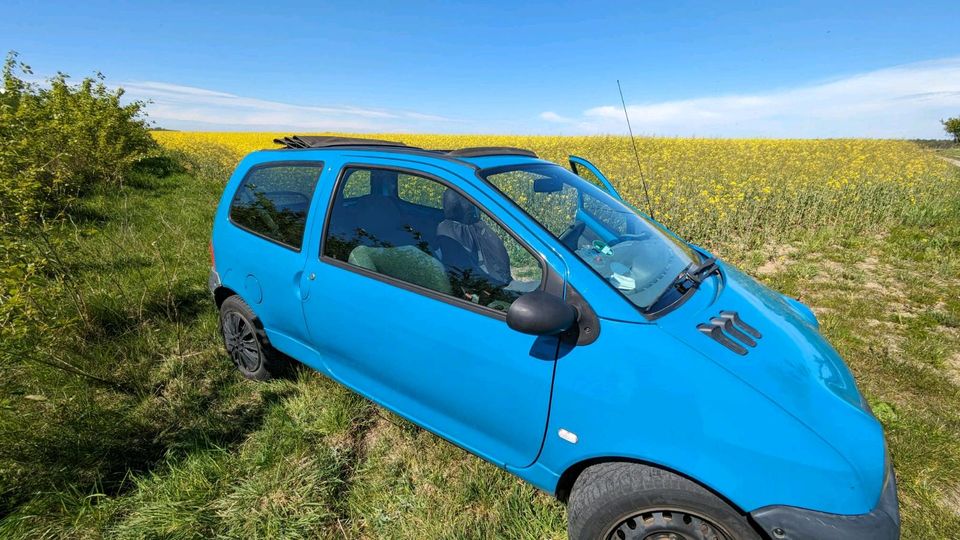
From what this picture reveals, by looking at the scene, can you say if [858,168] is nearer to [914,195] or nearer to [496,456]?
[914,195]

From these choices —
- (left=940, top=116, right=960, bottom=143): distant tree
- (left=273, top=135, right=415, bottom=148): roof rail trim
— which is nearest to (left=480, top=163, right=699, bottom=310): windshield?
(left=273, top=135, right=415, bottom=148): roof rail trim

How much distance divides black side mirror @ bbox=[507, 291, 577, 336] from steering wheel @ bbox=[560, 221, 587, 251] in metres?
0.45

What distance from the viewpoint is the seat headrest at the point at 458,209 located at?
2020 millimetres

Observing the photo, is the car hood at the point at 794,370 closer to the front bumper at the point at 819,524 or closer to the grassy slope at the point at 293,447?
the front bumper at the point at 819,524

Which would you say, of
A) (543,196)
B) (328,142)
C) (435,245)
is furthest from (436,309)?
(328,142)

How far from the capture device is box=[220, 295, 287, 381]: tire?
2.80m

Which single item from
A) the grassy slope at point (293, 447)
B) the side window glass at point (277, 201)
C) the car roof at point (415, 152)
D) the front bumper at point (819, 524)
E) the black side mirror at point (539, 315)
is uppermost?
the car roof at point (415, 152)

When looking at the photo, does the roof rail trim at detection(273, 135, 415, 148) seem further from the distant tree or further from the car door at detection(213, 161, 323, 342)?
the distant tree

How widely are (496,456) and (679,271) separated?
117cm

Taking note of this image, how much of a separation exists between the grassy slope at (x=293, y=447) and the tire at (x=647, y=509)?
509 millimetres

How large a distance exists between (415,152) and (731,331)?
1.64m

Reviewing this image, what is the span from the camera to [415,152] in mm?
2168

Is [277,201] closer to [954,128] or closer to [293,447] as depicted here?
[293,447]

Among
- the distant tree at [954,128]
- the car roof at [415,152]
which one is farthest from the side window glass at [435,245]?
the distant tree at [954,128]
